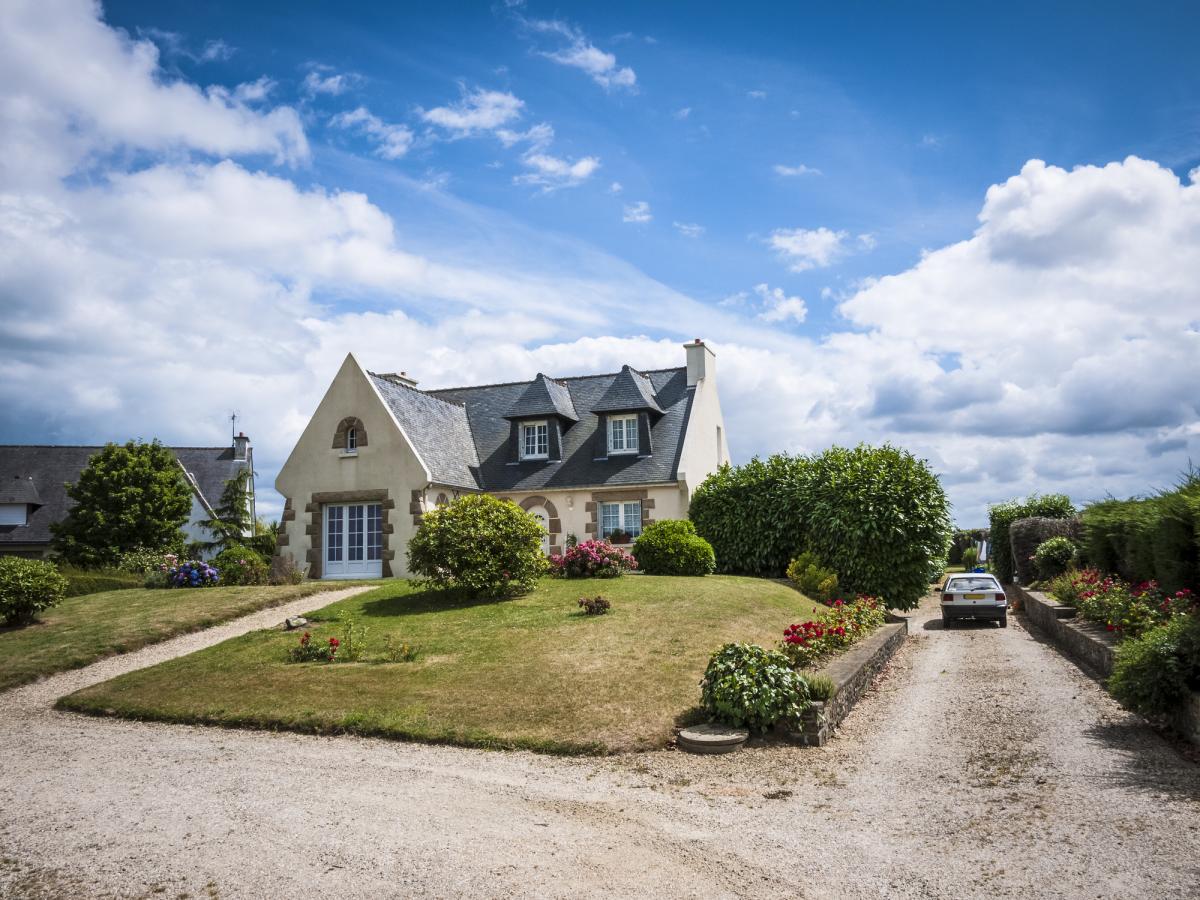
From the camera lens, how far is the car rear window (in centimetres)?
2195

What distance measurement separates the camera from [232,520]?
34375 millimetres

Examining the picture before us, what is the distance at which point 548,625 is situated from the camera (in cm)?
1498

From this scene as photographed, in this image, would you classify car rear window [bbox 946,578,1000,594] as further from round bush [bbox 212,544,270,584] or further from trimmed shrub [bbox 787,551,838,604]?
round bush [bbox 212,544,270,584]

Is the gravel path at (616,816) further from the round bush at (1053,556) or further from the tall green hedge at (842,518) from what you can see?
the round bush at (1053,556)

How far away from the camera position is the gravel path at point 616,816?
227 inches

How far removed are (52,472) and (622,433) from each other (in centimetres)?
2939

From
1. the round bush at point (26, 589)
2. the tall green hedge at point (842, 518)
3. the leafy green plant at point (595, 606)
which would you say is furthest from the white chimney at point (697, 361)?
the round bush at point (26, 589)

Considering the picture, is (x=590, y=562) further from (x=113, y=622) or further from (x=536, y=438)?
(x=113, y=622)

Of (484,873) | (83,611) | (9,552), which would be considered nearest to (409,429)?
(83,611)

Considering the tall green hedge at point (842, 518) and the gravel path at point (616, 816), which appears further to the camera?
the tall green hedge at point (842, 518)

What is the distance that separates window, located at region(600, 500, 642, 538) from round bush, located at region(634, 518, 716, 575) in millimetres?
3082

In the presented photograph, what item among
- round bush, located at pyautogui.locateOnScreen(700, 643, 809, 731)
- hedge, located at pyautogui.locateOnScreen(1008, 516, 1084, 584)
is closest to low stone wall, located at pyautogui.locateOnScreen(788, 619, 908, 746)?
round bush, located at pyautogui.locateOnScreen(700, 643, 809, 731)

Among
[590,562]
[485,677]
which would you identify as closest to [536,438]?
[590,562]

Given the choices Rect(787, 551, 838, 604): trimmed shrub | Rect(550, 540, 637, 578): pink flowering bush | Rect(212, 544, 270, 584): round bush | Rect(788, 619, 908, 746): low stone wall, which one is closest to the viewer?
Rect(788, 619, 908, 746): low stone wall
